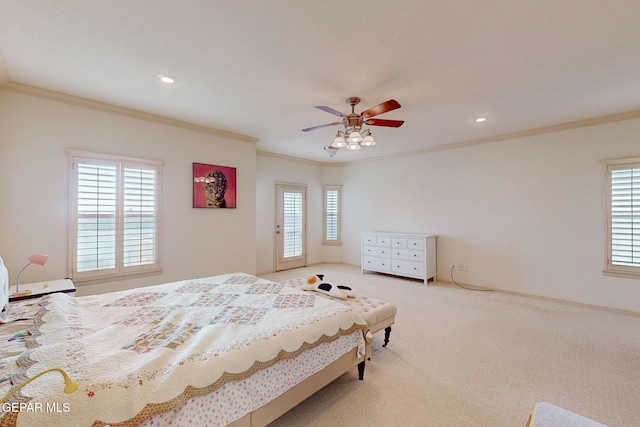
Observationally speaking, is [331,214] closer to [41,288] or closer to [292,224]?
[292,224]

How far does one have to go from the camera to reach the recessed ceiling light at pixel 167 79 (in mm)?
2665

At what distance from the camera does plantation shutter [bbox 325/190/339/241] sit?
7.26 metres

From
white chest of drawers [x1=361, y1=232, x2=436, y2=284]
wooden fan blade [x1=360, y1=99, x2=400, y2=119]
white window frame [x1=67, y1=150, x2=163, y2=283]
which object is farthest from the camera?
white chest of drawers [x1=361, y1=232, x2=436, y2=284]

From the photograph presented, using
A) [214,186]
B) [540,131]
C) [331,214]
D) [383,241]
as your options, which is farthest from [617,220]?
[214,186]

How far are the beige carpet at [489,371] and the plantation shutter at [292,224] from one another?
3282 mm

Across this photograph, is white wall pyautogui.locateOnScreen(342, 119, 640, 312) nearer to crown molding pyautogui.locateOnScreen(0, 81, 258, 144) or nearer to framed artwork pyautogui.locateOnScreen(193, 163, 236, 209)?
framed artwork pyautogui.locateOnScreen(193, 163, 236, 209)

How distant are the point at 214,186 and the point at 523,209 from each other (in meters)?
5.17

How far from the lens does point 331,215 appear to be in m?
7.27

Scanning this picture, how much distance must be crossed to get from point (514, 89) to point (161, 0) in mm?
3368

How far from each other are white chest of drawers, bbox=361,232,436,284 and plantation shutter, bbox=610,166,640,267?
2489 millimetres

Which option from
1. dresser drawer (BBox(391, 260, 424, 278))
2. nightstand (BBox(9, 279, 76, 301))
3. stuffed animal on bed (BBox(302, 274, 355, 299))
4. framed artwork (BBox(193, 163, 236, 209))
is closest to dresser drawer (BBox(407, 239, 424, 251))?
dresser drawer (BBox(391, 260, 424, 278))

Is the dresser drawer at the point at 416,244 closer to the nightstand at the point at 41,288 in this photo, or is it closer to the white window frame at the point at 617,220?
the white window frame at the point at 617,220

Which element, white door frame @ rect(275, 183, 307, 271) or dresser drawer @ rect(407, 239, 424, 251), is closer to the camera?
dresser drawer @ rect(407, 239, 424, 251)

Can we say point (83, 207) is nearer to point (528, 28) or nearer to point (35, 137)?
point (35, 137)
